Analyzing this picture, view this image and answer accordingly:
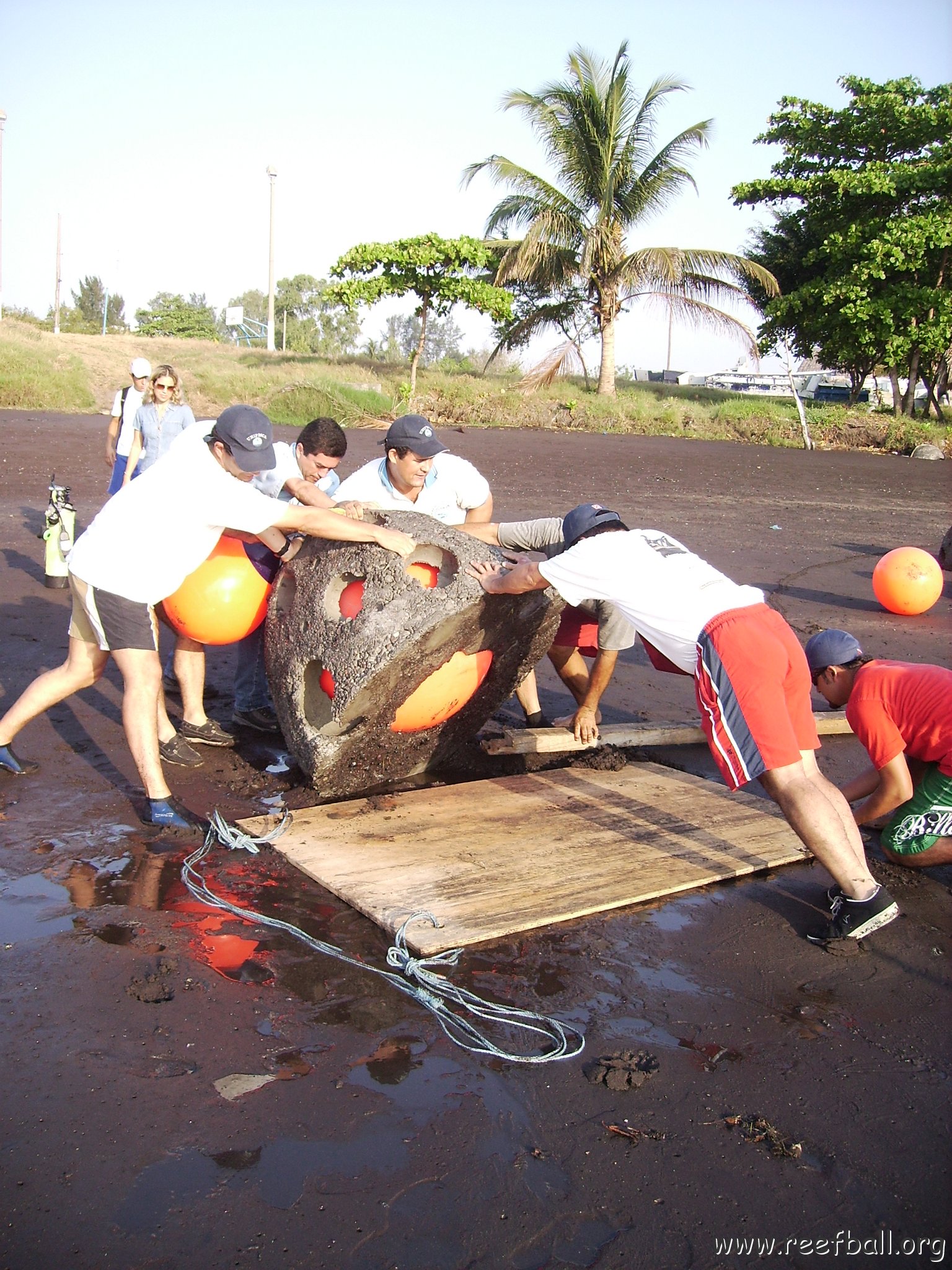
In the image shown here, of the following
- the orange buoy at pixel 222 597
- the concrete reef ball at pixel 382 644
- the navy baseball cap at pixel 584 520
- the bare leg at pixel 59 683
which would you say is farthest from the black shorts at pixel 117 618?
the navy baseball cap at pixel 584 520

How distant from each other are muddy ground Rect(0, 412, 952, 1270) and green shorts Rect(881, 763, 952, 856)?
0.19m

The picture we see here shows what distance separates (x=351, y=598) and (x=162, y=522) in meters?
1.01

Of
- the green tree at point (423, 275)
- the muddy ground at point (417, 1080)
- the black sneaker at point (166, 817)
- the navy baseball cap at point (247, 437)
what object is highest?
the green tree at point (423, 275)

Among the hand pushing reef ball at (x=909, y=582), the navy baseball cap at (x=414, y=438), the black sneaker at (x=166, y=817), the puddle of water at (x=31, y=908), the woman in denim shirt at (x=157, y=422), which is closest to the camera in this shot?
the puddle of water at (x=31, y=908)

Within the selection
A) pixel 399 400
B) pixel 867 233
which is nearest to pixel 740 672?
pixel 399 400

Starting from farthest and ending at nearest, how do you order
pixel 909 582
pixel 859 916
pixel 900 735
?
pixel 909 582
pixel 900 735
pixel 859 916

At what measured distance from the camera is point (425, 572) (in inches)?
219

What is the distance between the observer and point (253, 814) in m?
5.59

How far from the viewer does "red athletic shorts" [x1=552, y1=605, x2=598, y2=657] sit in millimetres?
6961

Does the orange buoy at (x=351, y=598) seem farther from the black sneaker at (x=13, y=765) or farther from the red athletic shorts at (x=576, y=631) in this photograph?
the black sneaker at (x=13, y=765)

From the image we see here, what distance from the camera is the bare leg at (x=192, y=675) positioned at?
6.52 m

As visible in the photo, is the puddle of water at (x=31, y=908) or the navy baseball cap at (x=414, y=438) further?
the navy baseball cap at (x=414, y=438)

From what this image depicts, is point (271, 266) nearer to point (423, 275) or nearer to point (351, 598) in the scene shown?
point (423, 275)

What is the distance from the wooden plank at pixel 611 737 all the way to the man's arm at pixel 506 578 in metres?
1.31
